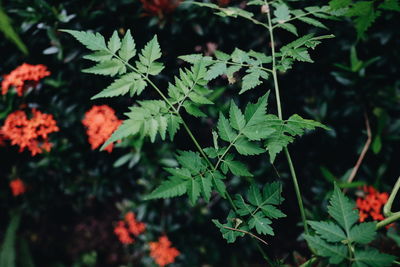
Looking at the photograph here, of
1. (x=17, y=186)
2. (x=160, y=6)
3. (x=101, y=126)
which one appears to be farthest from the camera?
(x=17, y=186)

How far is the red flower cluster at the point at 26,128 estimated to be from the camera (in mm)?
1714

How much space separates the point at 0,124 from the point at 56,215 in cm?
133

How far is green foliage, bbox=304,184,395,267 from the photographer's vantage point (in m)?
0.69

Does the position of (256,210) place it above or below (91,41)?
below

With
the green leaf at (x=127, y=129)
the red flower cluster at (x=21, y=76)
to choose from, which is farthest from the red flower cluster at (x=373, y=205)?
the red flower cluster at (x=21, y=76)

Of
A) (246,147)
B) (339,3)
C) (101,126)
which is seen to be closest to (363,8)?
(339,3)

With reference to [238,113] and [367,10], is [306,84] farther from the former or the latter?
[238,113]

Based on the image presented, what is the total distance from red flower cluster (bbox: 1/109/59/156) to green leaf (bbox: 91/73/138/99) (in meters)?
1.11

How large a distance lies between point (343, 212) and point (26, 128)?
1.75 m

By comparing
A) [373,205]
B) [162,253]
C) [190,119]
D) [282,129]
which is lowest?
[162,253]

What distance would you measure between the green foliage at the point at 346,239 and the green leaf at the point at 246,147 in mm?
247

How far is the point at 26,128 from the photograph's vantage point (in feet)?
5.66

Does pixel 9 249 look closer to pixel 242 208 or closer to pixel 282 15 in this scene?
pixel 242 208

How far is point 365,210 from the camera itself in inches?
64.1
